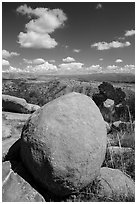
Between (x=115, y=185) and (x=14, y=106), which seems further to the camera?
(x=14, y=106)

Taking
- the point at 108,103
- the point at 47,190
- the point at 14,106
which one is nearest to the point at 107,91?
the point at 108,103

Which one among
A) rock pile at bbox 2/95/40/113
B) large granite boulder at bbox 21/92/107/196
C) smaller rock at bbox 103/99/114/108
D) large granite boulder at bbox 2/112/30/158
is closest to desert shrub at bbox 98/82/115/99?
smaller rock at bbox 103/99/114/108

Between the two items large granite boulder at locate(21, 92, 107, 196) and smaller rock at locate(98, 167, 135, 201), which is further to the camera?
smaller rock at locate(98, 167, 135, 201)

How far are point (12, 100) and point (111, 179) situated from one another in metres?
7.21

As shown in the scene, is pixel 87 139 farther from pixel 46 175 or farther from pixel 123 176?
pixel 123 176

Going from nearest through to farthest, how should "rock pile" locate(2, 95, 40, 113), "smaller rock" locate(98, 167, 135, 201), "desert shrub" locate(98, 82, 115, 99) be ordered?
"smaller rock" locate(98, 167, 135, 201)
"rock pile" locate(2, 95, 40, 113)
"desert shrub" locate(98, 82, 115, 99)

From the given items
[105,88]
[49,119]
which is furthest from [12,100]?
[49,119]

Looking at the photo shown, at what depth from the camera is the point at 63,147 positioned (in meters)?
3.48

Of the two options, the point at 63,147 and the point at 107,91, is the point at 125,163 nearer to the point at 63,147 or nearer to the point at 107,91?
the point at 63,147

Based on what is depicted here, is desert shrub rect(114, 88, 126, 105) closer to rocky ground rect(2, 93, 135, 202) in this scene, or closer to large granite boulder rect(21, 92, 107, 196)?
rocky ground rect(2, 93, 135, 202)

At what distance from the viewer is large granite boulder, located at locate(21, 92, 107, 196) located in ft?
11.4

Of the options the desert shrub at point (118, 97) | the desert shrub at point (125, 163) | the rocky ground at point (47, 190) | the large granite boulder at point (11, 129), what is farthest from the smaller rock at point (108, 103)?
the rocky ground at point (47, 190)

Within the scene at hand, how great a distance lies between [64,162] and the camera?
347cm

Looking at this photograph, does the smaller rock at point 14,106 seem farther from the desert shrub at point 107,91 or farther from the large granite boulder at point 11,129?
the desert shrub at point 107,91
